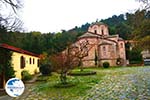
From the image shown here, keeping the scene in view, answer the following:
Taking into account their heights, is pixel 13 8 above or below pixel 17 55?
above

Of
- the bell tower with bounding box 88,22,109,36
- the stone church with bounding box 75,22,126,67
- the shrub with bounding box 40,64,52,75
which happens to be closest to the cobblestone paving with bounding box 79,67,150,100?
the shrub with bounding box 40,64,52,75

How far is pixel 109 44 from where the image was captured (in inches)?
2271

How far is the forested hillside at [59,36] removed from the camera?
19.2m

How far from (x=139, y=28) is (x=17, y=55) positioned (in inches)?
549

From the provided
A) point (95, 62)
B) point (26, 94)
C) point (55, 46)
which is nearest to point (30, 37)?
point (55, 46)

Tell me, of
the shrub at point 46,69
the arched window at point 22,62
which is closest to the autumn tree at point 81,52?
the shrub at point 46,69

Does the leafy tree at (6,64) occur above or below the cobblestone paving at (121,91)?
above

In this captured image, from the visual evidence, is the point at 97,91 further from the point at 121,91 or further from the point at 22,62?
the point at 22,62

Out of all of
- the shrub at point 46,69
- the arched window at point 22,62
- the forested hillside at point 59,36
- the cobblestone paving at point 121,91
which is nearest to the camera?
the cobblestone paving at point 121,91

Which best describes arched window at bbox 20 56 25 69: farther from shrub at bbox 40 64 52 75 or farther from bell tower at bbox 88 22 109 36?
bell tower at bbox 88 22 109 36

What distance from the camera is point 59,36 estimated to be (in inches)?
2894

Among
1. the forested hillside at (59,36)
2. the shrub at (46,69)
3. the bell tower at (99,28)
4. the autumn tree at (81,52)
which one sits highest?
the bell tower at (99,28)

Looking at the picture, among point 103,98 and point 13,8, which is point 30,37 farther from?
point 103,98

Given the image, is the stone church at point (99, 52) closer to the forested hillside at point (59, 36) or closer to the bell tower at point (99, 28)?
the forested hillside at point (59, 36)
